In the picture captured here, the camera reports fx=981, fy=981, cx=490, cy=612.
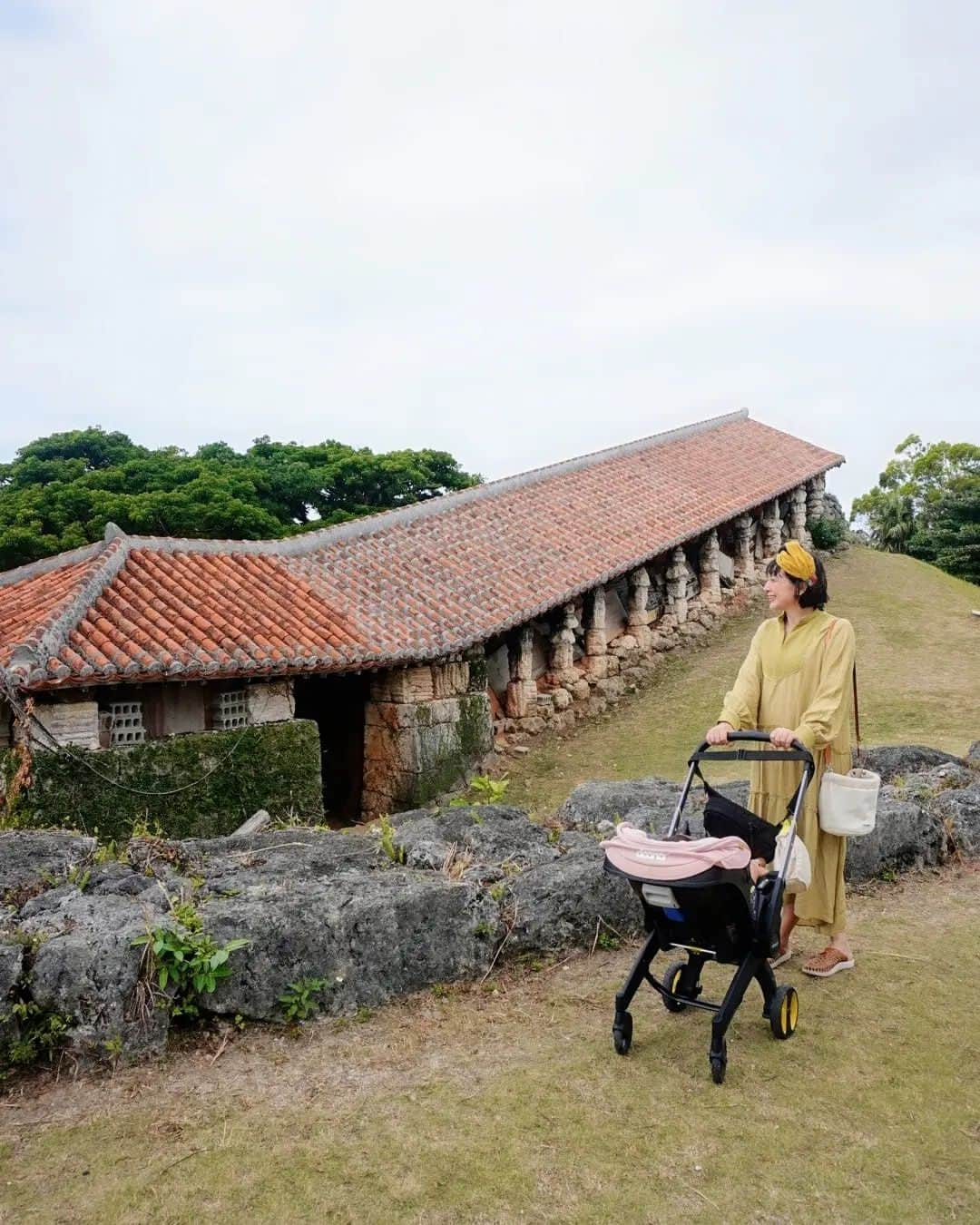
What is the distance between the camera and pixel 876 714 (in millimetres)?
14203

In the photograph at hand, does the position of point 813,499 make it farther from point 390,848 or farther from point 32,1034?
point 32,1034

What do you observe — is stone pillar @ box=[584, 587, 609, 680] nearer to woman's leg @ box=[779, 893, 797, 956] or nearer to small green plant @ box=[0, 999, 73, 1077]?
woman's leg @ box=[779, 893, 797, 956]

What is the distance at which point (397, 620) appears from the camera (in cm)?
1227

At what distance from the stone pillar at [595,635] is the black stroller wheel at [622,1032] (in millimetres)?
12319

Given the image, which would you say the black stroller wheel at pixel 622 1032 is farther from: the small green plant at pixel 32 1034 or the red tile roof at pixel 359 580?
the red tile roof at pixel 359 580

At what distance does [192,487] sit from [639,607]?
42.6 ft

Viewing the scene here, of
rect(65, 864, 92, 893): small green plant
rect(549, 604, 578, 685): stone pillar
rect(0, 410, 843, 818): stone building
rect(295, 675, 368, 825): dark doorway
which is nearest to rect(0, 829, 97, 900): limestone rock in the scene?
rect(65, 864, 92, 893): small green plant

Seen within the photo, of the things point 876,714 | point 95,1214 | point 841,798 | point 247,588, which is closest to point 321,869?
point 95,1214

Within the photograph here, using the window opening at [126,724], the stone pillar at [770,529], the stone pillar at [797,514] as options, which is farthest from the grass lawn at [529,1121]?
the stone pillar at [797,514]

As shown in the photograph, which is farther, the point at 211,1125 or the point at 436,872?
the point at 436,872

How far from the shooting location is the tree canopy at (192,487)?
2369 centimetres

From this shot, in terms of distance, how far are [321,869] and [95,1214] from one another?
205cm

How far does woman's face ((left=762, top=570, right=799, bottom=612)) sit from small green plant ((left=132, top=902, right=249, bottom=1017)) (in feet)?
8.69

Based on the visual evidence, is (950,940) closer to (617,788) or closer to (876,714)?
(617,788)
